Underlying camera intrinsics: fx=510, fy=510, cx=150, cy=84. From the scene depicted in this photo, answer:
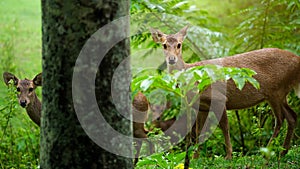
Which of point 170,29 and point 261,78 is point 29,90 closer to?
point 170,29

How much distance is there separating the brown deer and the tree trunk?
2.55 m

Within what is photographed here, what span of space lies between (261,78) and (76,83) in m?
3.06

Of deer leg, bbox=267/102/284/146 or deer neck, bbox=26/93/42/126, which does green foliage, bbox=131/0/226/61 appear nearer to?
deer leg, bbox=267/102/284/146

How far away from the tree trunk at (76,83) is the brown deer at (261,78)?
2554 mm

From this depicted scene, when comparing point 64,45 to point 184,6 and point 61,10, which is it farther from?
point 184,6

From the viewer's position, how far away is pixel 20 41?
43.4 ft

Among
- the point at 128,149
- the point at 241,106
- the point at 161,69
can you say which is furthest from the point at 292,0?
the point at 128,149

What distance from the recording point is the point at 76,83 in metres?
2.77

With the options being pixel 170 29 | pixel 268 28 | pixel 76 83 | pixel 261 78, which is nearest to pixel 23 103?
pixel 170 29

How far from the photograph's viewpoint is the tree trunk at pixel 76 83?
2764 millimetres

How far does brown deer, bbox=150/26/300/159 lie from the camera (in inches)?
213

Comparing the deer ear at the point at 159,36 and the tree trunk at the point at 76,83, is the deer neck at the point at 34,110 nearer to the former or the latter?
the deer ear at the point at 159,36

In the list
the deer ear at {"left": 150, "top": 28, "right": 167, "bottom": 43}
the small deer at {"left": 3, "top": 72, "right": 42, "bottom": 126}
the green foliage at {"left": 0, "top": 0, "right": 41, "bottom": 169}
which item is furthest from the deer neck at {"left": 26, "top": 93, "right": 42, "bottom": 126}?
the deer ear at {"left": 150, "top": 28, "right": 167, "bottom": 43}

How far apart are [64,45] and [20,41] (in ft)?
35.7
